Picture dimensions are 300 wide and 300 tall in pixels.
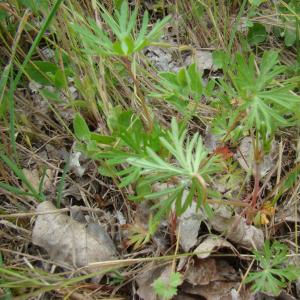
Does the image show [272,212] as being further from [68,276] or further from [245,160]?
[68,276]

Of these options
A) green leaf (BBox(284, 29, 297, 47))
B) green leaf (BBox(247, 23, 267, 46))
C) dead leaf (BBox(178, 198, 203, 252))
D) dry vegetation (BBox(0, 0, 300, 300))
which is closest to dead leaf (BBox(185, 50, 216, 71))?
dry vegetation (BBox(0, 0, 300, 300))

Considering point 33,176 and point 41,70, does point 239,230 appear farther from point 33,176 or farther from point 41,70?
point 41,70

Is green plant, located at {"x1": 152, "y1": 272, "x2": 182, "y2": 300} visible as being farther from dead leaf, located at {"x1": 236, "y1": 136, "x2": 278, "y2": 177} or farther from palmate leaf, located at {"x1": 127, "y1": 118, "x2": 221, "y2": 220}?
dead leaf, located at {"x1": 236, "y1": 136, "x2": 278, "y2": 177}

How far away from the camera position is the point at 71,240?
1641 millimetres

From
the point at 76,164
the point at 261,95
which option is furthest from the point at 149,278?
the point at 261,95

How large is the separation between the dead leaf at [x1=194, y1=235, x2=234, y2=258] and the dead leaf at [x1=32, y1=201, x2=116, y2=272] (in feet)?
1.01

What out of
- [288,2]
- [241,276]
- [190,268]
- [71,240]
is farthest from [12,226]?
[288,2]

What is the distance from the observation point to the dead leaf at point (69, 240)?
5.27ft

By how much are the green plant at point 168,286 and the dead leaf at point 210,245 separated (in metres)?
0.14

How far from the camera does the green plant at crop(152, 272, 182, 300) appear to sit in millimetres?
1338

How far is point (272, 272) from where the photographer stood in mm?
1425

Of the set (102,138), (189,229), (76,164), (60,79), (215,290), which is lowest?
(215,290)

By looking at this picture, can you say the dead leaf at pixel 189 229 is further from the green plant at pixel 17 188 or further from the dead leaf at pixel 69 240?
the green plant at pixel 17 188

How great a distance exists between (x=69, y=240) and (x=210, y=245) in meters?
0.50
